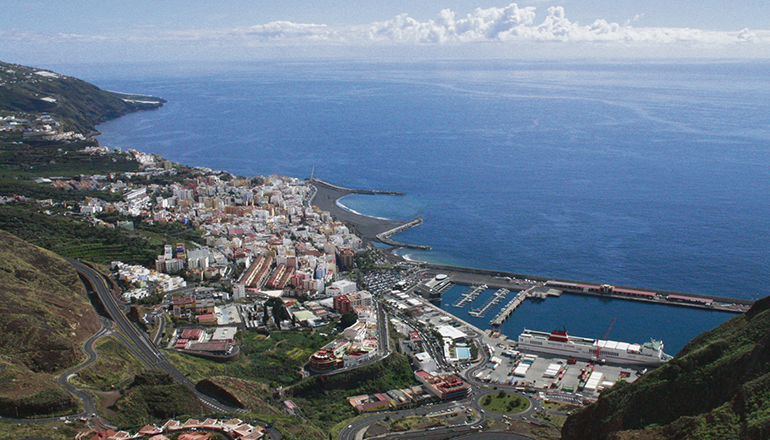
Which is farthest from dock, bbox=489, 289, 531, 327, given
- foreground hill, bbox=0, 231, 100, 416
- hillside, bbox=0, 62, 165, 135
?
hillside, bbox=0, 62, 165, 135

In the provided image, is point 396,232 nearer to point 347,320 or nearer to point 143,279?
point 347,320

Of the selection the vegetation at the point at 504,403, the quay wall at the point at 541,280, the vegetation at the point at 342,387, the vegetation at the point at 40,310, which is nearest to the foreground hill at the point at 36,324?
the vegetation at the point at 40,310

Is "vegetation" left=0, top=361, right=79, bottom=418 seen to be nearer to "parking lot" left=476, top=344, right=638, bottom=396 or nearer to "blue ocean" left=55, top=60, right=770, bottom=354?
"parking lot" left=476, top=344, right=638, bottom=396

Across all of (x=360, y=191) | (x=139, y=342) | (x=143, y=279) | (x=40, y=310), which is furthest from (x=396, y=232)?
(x=40, y=310)

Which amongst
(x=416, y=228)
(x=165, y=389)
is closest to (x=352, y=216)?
(x=416, y=228)

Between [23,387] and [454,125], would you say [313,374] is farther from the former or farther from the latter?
[454,125]

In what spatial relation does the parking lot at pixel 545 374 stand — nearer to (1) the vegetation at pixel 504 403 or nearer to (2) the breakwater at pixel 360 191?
(1) the vegetation at pixel 504 403

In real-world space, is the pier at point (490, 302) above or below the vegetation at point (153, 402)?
below

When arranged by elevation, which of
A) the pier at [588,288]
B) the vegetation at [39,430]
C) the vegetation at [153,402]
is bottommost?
the pier at [588,288]
